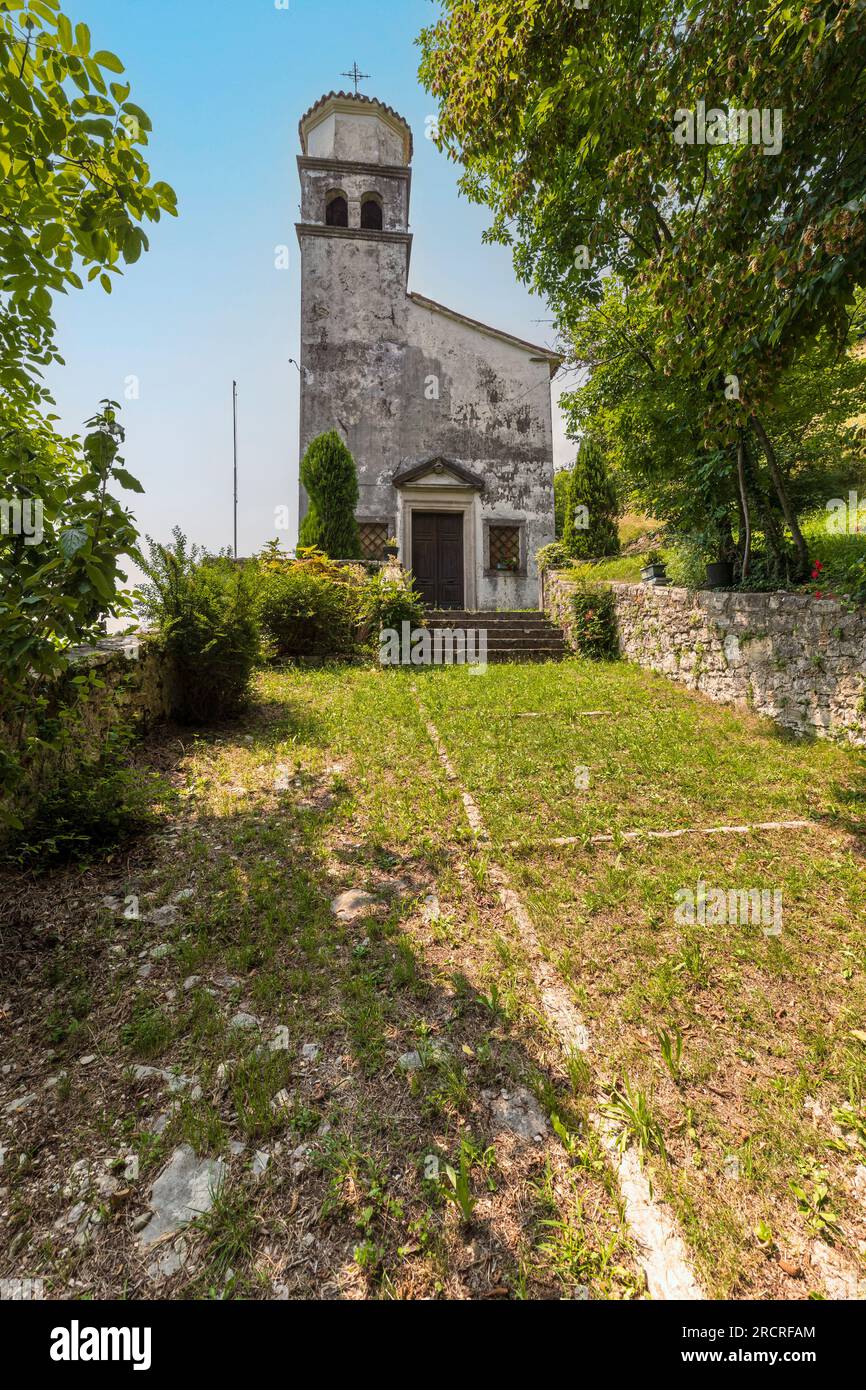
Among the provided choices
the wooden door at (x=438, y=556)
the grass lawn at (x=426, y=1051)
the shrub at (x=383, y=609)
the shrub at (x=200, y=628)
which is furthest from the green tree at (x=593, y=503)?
the grass lawn at (x=426, y=1051)

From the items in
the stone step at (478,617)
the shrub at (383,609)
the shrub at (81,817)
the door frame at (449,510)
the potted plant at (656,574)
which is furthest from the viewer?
the door frame at (449,510)

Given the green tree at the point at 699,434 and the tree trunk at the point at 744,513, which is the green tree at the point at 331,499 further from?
the tree trunk at the point at 744,513

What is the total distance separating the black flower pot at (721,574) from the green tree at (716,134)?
2.90ft

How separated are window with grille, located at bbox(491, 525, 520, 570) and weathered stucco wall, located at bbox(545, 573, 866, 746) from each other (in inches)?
290

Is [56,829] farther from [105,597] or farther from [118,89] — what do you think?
[118,89]

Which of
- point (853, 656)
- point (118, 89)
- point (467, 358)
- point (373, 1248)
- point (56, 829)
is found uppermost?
point (467, 358)

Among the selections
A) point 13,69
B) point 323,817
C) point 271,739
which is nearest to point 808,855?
point 323,817

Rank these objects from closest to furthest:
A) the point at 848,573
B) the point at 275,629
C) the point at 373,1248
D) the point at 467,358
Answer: the point at 373,1248, the point at 848,573, the point at 275,629, the point at 467,358

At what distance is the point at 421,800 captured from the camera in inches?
182

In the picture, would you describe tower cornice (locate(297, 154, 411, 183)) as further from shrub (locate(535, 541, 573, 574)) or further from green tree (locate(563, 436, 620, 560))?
shrub (locate(535, 541, 573, 574))

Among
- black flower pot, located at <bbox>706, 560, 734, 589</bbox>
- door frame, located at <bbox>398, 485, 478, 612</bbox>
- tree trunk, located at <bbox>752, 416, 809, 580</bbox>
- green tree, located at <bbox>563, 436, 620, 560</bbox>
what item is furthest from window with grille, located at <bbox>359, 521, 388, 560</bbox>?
tree trunk, located at <bbox>752, 416, 809, 580</bbox>

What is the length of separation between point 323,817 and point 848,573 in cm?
594

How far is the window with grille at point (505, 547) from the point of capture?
53.2ft

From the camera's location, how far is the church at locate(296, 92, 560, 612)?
15.5 m
